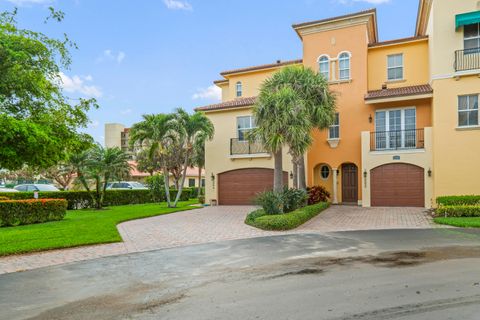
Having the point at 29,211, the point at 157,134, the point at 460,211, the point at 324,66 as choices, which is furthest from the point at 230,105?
the point at 460,211

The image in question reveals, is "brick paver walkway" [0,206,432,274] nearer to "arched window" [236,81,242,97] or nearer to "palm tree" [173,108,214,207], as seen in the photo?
"palm tree" [173,108,214,207]

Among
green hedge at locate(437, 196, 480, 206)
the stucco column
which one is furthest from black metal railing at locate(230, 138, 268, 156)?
green hedge at locate(437, 196, 480, 206)

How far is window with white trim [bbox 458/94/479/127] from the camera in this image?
17438 mm

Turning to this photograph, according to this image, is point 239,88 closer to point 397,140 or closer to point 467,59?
point 397,140

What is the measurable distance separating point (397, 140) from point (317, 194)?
537 cm

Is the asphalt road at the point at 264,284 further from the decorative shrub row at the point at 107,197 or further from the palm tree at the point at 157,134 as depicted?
the decorative shrub row at the point at 107,197

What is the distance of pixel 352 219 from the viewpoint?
1520 centimetres

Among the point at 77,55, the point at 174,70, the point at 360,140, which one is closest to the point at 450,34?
the point at 360,140

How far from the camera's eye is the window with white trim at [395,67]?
2094cm

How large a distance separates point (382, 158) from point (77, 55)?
52.3 feet

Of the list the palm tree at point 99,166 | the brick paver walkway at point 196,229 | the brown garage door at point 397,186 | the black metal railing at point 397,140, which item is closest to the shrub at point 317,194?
the brick paver walkway at point 196,229

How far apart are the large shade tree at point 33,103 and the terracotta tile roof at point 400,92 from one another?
1487 cm

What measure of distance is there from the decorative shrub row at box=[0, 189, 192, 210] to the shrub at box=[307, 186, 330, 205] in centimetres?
1617

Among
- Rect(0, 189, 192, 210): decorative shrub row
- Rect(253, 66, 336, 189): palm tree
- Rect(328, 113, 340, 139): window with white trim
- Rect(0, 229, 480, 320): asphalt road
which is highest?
Rect(253, 66, 336, 189): palm tree
